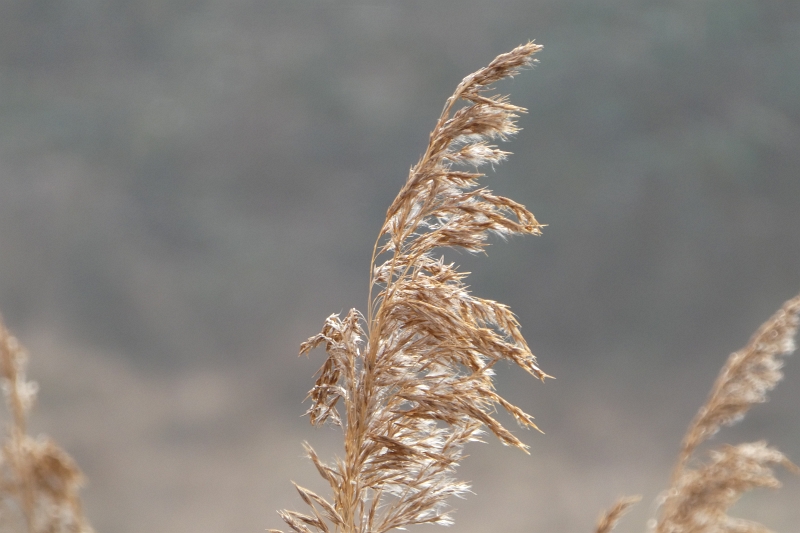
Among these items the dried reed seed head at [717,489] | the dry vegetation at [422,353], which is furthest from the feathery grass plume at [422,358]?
the dried reed seed head at [717,489]

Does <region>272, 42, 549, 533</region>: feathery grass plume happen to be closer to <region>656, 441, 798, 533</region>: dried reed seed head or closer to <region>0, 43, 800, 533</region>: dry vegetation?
<region>0, 43, 800, 533</region>: dry vegetation

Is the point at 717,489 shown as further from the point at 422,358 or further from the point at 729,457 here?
the point at 422,358

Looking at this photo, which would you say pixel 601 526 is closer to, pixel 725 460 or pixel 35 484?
pixel 725 460

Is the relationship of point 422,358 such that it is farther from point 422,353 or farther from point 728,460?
point 728,460

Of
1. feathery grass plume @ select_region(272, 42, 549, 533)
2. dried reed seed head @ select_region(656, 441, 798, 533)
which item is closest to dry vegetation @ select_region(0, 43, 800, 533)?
feathery grass plume @ select_region(272, 42, 549, 533)

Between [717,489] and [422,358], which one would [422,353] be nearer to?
[422,358]

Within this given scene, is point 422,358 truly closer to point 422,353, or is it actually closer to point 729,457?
point 422,353

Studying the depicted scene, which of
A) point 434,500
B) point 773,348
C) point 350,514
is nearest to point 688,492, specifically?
point 773,348

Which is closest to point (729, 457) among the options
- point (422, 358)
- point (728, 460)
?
point (728, 460)

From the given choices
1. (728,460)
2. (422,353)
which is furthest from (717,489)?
(422,353)

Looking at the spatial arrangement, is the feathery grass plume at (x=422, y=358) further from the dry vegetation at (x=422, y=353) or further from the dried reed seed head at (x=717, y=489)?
the dried reed seed head at (x=717, y=489)

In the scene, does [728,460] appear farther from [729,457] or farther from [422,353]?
[422,353]

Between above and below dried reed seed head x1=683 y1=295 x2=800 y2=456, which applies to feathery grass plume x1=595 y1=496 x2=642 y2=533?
below
